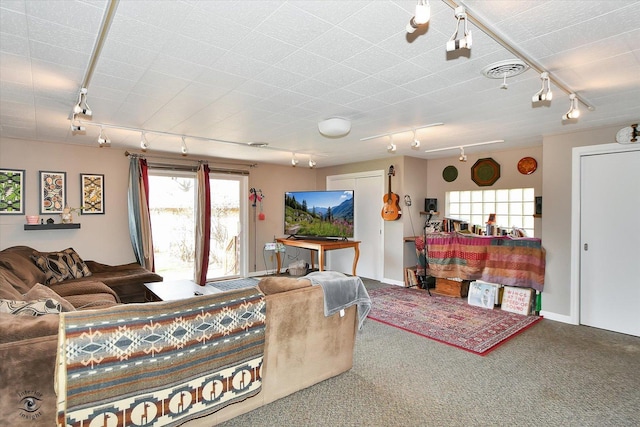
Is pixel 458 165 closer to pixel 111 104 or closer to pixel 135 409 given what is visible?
pixel 111 104

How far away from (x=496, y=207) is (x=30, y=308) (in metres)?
5.80

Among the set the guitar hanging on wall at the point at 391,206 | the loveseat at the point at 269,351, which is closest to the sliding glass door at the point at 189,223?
the guitar hanging on wall at the point at 391,206

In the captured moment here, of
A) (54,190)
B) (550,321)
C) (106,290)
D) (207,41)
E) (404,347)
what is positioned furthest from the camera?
(54,190)

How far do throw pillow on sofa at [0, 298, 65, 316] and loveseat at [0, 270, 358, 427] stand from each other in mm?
99

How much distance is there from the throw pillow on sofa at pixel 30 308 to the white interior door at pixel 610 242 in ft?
16.7

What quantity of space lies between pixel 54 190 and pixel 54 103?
2197mm

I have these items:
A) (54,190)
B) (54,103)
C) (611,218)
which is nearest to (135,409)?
(54,103)

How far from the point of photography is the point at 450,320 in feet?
13.1

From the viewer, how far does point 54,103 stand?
2912 millimetres

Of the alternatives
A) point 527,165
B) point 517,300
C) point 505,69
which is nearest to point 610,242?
point 517,300

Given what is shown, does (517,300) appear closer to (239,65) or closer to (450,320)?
(450,320)

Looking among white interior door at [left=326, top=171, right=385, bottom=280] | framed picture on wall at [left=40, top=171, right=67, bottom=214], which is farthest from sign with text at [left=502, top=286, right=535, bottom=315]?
framed picture on wall at [left=40, top=171, right=67, bottom=214]

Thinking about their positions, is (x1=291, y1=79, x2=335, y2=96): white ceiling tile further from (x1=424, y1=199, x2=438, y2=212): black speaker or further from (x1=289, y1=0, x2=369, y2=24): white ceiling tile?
(x1=424, y1=199, x2=438, y2=212): black speaker

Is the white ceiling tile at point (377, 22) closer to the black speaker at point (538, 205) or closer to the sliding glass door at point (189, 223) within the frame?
the black speaker at point (538, 205)
